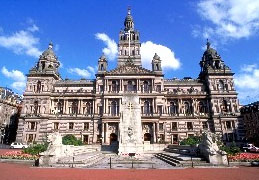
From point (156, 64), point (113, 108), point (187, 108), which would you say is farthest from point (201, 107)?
point (113, 108)

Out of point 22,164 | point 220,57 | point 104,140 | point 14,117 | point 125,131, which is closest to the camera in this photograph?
point 22,164

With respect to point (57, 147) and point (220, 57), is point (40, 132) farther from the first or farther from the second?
point (220, 57)

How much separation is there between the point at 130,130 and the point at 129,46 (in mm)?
42992

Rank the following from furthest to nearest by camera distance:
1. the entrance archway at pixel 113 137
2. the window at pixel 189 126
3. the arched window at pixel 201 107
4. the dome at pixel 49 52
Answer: the dome at pixel 49 52 → the arched window at pixel 201 107 → the window at pixel 189 126 → the entrance archway at pixel 113 137

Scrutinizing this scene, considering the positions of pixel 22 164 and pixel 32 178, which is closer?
pixel 32 178

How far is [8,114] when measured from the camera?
6881cm

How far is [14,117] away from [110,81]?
3934 centimetres

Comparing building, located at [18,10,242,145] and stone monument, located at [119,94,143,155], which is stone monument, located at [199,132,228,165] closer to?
stone monument, located at [119,94,143,155]

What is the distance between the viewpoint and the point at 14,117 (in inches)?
2820

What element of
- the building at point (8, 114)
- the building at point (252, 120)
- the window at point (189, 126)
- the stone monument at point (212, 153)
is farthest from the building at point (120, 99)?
the stone monument at point (212, 153)

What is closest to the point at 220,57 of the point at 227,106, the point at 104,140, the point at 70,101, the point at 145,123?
the point at 227,106

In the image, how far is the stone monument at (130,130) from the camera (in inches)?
1055

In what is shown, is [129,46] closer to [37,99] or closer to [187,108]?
[187,108]

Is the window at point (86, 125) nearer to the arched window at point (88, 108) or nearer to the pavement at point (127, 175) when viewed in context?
the arched window at point (88, 108)
